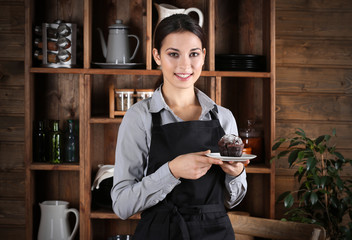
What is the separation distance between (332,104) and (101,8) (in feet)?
5.60

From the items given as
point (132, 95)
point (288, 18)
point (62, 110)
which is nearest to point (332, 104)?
point (288, 18)

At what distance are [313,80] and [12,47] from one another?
→ 2.07m

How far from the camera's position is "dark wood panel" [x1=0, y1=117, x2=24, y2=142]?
110 inches

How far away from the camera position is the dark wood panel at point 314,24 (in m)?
2.80

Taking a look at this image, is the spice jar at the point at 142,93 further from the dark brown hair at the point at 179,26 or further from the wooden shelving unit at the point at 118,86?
the dark brown hair at the point at 179,26

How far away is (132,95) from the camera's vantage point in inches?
100

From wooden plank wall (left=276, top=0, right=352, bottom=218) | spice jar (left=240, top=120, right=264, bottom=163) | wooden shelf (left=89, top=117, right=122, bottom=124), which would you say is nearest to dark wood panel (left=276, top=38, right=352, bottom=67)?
wooden plank wall (left=276, top=0, right=352, bottom=218)

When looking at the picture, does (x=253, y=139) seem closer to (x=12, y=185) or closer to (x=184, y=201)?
(x=184, y=201)

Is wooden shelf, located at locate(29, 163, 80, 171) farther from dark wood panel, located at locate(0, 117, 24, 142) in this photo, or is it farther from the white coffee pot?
the white coffee pot

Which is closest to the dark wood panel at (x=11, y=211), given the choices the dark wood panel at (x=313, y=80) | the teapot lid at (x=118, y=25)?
the teapot lid at (x=118, y=25)

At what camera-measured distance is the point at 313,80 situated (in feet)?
9.25

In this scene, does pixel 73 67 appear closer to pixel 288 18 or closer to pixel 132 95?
pixel 132 95

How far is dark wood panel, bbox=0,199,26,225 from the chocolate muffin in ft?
6.43

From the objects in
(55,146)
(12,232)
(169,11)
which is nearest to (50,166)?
(55,146)
